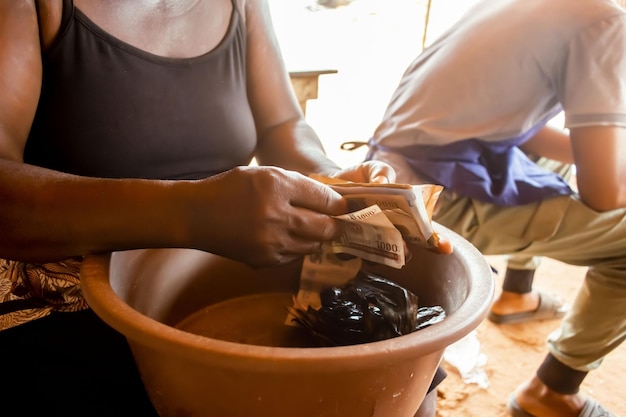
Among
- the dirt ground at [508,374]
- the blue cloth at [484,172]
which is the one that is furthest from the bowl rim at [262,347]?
the dirt ground at [508,374]

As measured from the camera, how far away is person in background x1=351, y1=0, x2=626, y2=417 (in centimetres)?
98

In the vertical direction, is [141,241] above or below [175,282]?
above

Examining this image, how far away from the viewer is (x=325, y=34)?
240 centimetres

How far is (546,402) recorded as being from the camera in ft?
3.91

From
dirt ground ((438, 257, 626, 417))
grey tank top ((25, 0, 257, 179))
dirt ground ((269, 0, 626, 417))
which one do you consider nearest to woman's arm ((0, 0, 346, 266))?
Result: grey tank top ((25, 0, 257, 179))

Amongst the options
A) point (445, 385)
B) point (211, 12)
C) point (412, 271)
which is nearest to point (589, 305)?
point (445, 385)

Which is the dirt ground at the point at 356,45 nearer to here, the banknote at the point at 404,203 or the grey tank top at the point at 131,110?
the grey tank top at the point at 131,110

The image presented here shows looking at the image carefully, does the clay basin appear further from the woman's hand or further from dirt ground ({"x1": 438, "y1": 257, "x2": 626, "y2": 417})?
dirt ground ({"x1": 438, "y1": 257, "x2": 626, "y2": 417})

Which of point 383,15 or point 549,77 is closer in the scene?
point 549,77

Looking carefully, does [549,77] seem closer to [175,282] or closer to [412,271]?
[412,271]

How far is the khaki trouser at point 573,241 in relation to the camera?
3.56 ft

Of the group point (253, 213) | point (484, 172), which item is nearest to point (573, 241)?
point (484, 172)

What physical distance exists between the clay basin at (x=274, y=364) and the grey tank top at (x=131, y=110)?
0.16 metres

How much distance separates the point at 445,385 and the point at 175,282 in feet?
3.04
